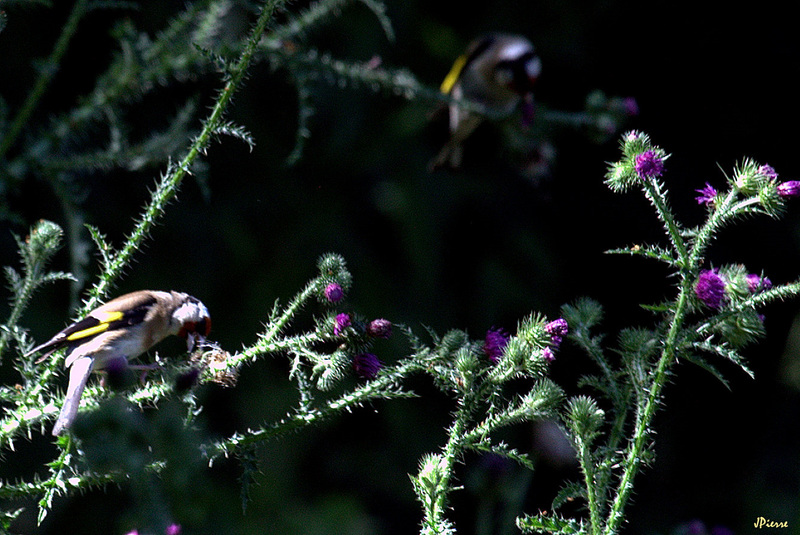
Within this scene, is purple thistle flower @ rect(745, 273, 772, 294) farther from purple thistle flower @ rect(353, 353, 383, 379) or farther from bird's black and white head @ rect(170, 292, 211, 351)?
bird's black and white head @ rect(170, 292, 211, 351)

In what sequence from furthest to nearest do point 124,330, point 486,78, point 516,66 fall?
1. point 486,78
2. point 516,66
3. point 124,330

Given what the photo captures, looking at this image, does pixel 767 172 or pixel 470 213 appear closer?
pixel 767 172

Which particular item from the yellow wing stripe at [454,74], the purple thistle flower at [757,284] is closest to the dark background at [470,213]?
the yellow wing stripe at [454,74]

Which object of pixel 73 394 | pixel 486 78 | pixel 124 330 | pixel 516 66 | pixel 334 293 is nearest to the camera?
pixel 73 394

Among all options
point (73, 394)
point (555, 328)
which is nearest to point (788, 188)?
point (555, 328)

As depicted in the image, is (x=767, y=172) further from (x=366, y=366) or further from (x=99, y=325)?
(x=99, y=325)

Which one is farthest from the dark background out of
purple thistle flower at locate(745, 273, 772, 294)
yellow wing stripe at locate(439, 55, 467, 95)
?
purple thistle flower at locate(745, 273, 772, 294)

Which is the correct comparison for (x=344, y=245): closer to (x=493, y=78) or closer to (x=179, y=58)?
(x=493, y=78)
